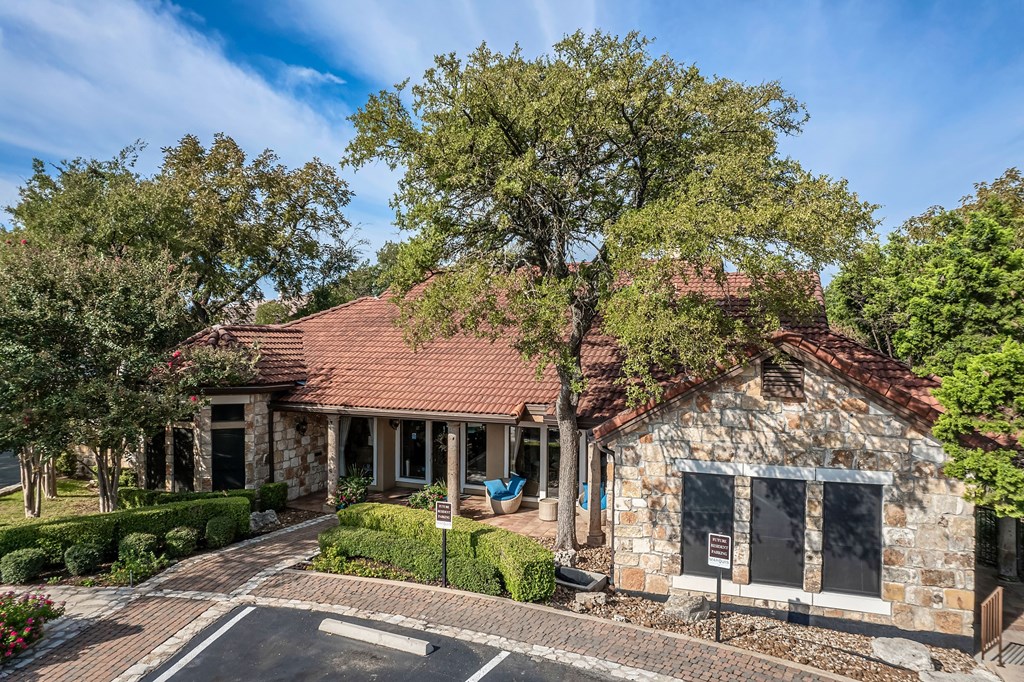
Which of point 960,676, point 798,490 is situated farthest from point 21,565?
point 960,676

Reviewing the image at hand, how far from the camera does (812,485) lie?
966 cm

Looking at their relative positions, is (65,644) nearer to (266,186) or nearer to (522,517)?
(522,517)

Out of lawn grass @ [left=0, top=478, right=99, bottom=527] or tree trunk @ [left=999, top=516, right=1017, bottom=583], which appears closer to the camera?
tree trunk @ [left=999, top=516, right=1017, bottom=583]

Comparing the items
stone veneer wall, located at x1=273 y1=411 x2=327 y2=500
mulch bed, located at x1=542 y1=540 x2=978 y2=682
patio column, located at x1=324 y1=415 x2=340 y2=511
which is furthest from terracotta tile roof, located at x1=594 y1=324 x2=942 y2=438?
stone veneer wall, located at x1=273 y1=411 x2=327 y2=500

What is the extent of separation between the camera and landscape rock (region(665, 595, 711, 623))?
31.1ft

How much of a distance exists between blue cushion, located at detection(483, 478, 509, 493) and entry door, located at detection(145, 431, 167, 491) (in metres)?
8.71

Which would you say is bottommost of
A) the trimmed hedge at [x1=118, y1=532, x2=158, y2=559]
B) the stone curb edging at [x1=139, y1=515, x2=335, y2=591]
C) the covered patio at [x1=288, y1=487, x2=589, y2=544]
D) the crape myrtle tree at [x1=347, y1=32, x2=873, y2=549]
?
the stone curb edging at [x1=139, y1=515, x2=335, y2=591]

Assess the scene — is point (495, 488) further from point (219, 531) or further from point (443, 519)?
point (219, 531)

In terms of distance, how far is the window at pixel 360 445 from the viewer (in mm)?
17375

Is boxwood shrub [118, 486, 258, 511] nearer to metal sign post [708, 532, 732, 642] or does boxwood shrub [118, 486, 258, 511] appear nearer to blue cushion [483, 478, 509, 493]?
blue cushion [483, 478, 509, 493]

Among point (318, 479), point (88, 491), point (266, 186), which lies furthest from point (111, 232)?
point (318, 479)

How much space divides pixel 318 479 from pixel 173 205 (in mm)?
12065

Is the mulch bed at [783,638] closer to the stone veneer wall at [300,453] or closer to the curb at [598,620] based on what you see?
the curb at [598,620]

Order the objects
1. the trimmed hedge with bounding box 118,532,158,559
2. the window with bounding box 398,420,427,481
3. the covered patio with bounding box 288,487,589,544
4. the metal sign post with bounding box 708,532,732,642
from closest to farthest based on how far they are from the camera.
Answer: the metal sign post with bounding box 708,532,732,642 < the trimmed hedge with bounding box 118,532,158,559 < the covered patio with bounding box 288,487,589,544 < the window with bounding box 398,420,427,481
